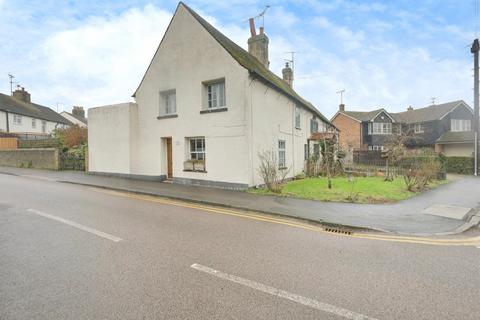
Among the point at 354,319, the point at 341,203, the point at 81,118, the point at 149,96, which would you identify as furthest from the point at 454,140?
the point at 81,118

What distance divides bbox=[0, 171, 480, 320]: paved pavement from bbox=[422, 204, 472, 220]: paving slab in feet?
10.0

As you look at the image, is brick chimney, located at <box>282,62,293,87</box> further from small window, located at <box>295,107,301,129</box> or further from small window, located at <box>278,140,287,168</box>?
small window, located at <box>278,140,287,168</box>

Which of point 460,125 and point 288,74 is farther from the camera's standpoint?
point 460,125

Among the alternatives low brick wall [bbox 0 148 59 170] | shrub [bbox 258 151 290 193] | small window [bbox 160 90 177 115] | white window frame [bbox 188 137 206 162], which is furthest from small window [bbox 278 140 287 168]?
low brick wall [bbox 0 148 59 170]

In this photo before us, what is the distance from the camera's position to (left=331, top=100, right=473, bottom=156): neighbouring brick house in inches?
1246

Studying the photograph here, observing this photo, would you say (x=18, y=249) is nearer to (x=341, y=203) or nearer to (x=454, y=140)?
(x=341, y=203)

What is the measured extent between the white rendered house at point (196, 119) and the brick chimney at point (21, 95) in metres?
35.8

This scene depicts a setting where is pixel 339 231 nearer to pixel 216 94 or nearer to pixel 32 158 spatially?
pixel 216 94

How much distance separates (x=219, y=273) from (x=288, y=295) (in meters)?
1.10

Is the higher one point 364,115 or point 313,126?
point 364,115

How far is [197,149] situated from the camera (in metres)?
13.4

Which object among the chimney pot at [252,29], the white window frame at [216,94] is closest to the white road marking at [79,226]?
the white window frame at [216,94]

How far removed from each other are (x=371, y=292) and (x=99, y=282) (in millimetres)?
3756

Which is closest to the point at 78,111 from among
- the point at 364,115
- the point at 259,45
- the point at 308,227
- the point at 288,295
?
the point at 259,45
